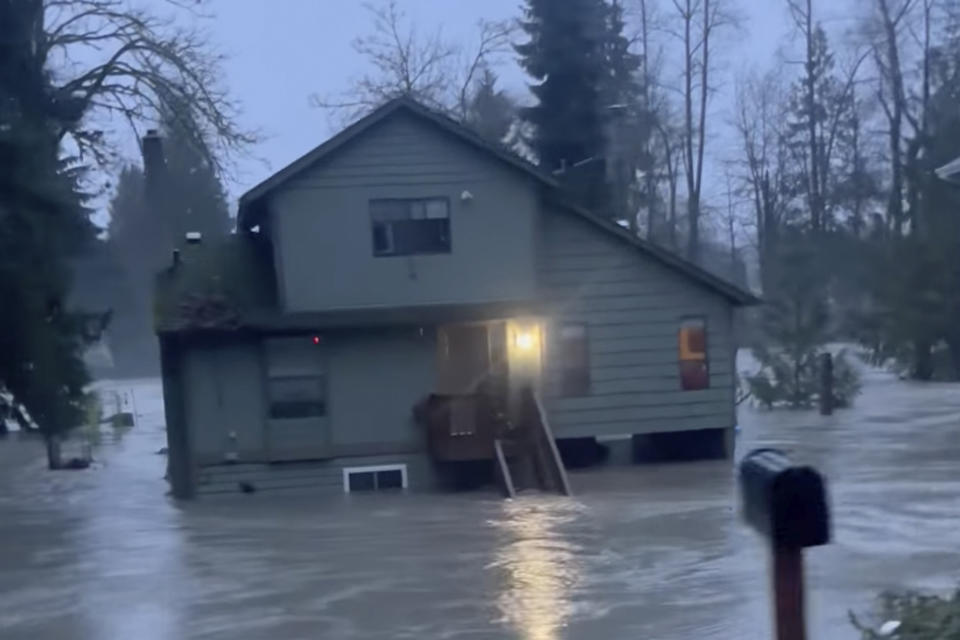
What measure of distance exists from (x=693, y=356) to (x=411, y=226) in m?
5.53

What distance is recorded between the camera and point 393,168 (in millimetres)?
25500

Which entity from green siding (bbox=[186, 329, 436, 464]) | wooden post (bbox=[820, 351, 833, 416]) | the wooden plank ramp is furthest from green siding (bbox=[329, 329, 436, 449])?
wooden post (bbox=[820, 351, 833, 416])

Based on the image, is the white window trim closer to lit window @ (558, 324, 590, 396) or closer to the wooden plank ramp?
the wooden plank ramp

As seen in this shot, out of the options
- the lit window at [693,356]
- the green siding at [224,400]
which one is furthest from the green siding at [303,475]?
the lit window at [693,356]

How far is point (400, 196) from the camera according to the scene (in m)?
25.5

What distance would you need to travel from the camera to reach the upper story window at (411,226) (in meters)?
25.5

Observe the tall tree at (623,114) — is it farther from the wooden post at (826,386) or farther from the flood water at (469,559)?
the flood water at (469,559)

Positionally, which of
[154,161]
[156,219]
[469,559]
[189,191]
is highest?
[189,191]

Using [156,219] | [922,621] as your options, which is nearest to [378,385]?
[922,621]

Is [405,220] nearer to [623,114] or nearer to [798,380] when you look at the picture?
[798,380]

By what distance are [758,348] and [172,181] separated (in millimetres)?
16275

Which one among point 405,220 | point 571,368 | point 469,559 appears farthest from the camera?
point 571,368

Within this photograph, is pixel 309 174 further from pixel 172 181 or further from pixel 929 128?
pixel 929 128

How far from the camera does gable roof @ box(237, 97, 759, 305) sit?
2506cm
